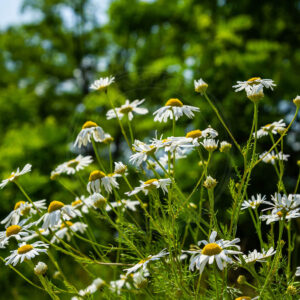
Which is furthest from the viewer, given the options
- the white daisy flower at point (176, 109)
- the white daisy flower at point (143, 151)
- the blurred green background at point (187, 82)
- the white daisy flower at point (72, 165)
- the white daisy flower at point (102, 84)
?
the blurred green background at point (187, 82)

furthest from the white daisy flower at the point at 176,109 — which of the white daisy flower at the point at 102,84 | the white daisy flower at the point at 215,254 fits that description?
the white daisy flower at the point at 215,254

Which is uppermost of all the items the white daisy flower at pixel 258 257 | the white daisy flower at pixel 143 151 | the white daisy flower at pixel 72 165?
the white daisy flower at pixel 143 151

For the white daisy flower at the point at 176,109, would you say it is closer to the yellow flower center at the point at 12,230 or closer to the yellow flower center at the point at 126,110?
the yellow flower center at the point at 126,110

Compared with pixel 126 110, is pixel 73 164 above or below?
below

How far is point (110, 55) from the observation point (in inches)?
347

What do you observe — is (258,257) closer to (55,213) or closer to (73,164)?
(55,213)

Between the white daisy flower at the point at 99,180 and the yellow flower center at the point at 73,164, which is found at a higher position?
the white daisy flower at the point at 99,180

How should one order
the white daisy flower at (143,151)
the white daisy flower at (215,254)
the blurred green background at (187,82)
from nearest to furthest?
the white daisy flower at (215,254) < the white daisy flower at (143,151) < the blurred green background at (187,82)

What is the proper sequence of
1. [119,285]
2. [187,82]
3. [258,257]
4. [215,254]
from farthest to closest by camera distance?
[187,82] < [119,285] < [258,257] < [215,254]


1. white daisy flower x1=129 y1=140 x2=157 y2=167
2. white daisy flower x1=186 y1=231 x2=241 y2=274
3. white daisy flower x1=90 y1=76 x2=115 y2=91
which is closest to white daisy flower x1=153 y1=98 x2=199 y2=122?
white daisy flower x1=129 y1=140 x2=157 y2=167

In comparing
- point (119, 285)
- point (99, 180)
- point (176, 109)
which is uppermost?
point (176, 109)

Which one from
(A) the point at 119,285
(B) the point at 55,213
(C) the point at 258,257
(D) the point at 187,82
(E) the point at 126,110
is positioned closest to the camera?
(C) the point at 258,257

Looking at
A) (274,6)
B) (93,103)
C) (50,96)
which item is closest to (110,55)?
(50,96)

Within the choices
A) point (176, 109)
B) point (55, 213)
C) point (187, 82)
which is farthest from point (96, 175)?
point (187, 82)
